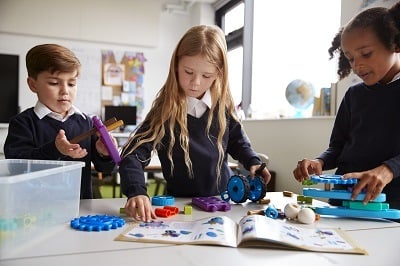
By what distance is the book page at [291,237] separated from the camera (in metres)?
0.69

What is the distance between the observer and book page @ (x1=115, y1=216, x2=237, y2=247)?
2.32 ft

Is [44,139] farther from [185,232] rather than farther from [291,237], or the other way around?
[291,237]

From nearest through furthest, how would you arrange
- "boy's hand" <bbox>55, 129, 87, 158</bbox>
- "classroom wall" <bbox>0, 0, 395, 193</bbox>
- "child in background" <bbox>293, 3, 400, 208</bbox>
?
"boy's hand" <bbox>55, 129, 87, 158</bbox> → "child in background" <bbox>293, 3, 400, 208</bbox> → "classroom wall" <bbox>0, 0, 395, 193</bbox>

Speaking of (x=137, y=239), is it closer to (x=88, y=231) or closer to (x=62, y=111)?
(x=88, y=231)

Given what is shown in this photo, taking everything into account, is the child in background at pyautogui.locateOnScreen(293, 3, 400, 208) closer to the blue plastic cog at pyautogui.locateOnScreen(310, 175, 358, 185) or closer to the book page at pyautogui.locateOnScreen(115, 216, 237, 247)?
the blue plastic cog at pyautogui.locateOnScreen(310, 175, 358, 185)

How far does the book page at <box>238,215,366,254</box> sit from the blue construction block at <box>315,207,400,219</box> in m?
0.14

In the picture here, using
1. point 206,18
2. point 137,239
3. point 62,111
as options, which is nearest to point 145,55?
point 206,18

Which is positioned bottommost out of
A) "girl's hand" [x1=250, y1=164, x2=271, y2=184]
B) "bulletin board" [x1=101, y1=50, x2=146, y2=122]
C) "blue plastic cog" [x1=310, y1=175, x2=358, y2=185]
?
"girl's hand" [x1=250, y1=164, x2=271, y2=184]

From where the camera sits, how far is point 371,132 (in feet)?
3.77

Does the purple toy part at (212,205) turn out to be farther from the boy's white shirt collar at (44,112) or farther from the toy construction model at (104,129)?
the boy's white shirt collar at (44,112)

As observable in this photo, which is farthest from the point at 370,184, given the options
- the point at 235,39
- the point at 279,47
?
the point at 235,39

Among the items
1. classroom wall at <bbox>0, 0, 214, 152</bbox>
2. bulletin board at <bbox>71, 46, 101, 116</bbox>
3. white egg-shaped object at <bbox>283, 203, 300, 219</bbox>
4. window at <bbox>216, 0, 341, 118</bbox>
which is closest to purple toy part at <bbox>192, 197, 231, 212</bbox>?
Result: white egg-shaped object at <bbox>283, 203, 300, 219</bbox>

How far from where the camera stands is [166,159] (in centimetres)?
129

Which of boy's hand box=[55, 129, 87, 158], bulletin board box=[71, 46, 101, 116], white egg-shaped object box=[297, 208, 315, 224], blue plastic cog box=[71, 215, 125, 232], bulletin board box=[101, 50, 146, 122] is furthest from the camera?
bulletin board box=[101, 50, 146, 122]
